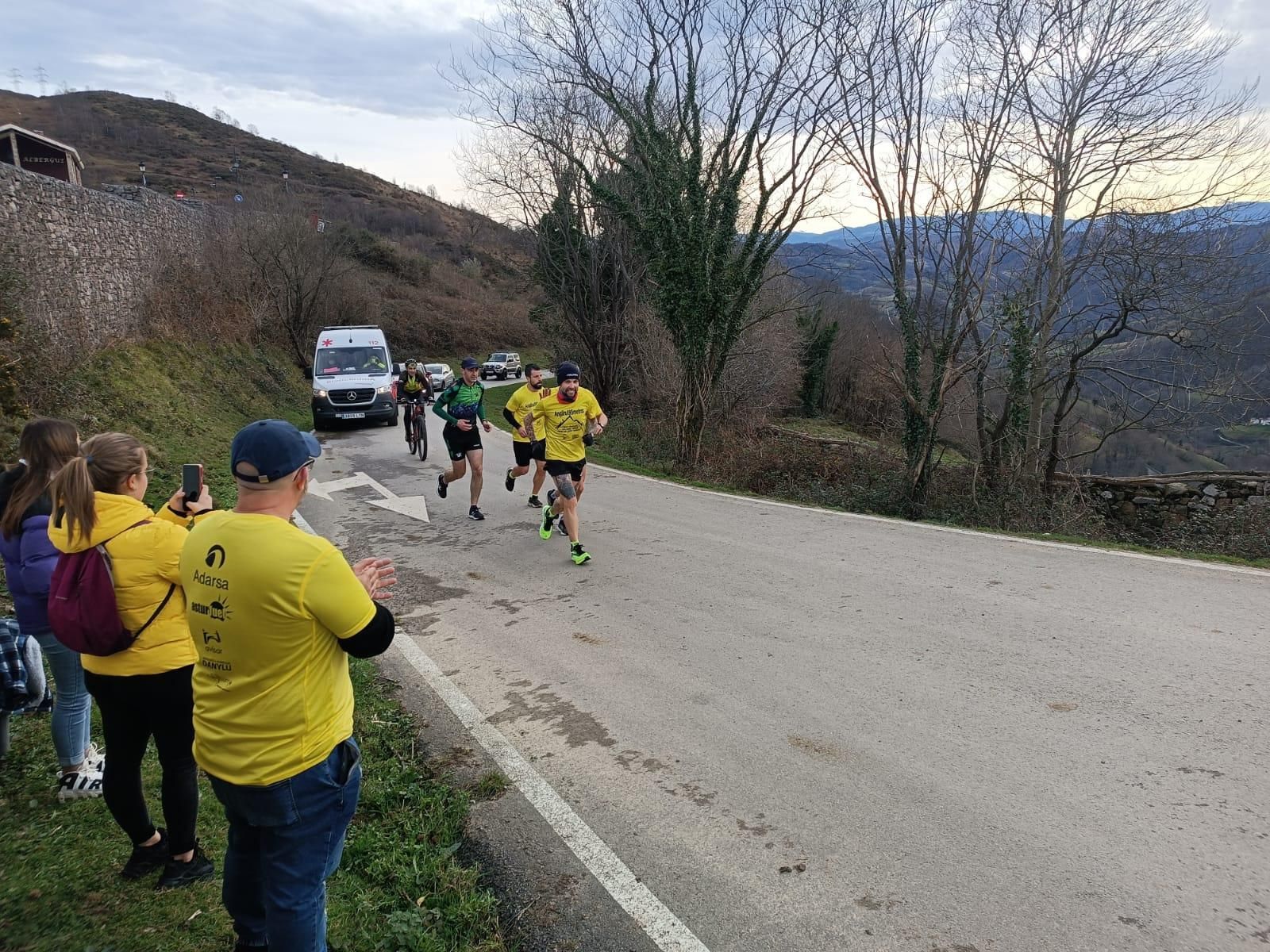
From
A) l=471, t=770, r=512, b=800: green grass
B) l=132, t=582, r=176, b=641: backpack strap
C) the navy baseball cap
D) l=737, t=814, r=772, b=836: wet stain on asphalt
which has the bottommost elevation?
l=471, t=770, r=512, b=800: green grass

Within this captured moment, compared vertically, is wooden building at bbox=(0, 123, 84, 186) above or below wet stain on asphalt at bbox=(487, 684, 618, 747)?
above

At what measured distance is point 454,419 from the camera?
9.72m

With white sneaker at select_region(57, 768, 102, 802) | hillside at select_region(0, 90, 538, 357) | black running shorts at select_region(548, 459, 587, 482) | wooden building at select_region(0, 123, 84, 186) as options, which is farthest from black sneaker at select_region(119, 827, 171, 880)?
wooden building at select_region(0, 123, 84, 186)

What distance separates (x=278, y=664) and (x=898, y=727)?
324 centimetres

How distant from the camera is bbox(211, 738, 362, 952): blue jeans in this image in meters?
2.17

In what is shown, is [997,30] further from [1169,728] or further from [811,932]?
[811,932]

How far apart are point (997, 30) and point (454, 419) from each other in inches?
469

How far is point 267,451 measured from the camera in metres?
2.13

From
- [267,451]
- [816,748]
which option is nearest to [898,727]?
[816,748]

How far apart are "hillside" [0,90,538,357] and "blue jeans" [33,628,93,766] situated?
108 ft

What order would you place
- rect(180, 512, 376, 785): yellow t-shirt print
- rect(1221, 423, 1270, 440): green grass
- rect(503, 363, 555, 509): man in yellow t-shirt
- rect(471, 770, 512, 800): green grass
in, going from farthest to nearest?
rect(1221, 423, 1270, 440): green grass, rect(503, 363, 555, 509): man in yellow t-shirt, rect(471, 770, 512, 800): green grass, rect(180, 512, 376, 785): yellow t-shirt print

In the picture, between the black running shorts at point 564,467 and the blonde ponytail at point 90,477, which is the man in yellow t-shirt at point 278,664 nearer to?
the blonde ponytail at point 90,477

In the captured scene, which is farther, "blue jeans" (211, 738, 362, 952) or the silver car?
the silver car

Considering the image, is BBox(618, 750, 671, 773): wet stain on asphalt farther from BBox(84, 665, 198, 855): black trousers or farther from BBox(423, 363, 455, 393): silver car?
BBox(423, 363, 455, 393): silver car
